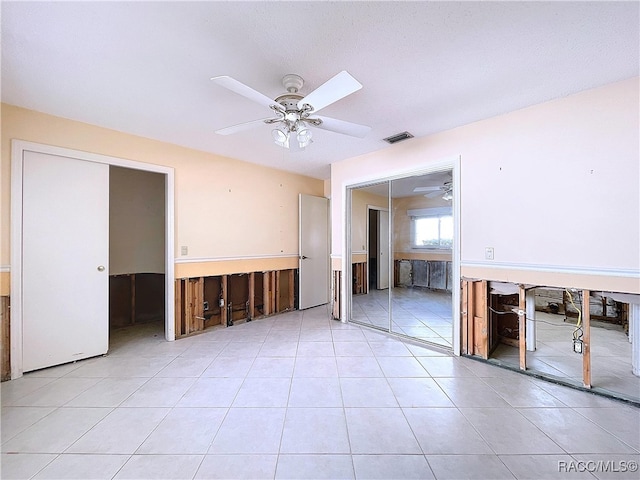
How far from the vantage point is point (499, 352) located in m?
2.93

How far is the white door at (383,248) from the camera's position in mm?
4004

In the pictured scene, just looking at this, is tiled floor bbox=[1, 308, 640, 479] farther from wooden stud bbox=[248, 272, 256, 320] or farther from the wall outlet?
wooden stud bbox=[248, 272, 256, 320]

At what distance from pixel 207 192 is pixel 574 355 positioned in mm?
4770

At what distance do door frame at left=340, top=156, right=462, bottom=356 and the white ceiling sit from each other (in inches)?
23.8

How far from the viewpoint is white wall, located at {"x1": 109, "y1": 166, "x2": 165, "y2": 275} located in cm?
404

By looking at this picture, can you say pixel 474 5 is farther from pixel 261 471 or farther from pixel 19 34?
pixel 261 471

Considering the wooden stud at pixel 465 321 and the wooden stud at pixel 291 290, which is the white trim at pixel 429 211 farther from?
the wooden stud at pixel 291 290

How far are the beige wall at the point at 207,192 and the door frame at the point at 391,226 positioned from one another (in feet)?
3.85

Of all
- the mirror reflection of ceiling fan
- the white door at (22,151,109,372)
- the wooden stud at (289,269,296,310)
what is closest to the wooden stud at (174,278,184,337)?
the white door at (22,151,109,372)

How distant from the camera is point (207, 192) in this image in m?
3.82

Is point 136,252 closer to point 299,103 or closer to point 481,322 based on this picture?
point 299,103

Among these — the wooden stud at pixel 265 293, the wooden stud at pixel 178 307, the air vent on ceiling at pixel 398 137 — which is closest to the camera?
the air vent on ceiling at pixel 398 137

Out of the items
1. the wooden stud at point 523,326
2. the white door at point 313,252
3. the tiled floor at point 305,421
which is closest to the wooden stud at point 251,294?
the white door at point 313,252

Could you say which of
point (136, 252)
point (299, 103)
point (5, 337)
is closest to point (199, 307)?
point (136, 252)
